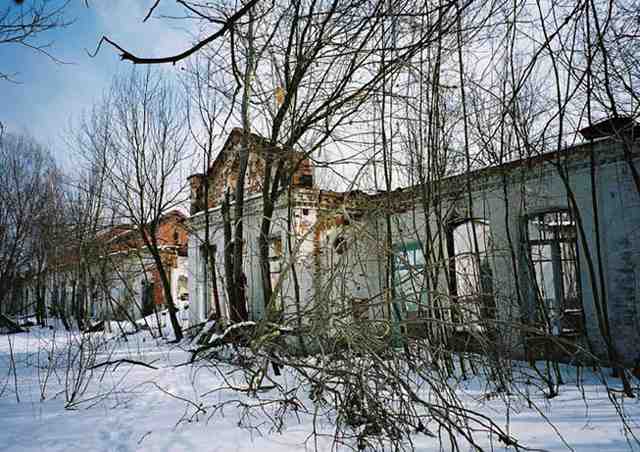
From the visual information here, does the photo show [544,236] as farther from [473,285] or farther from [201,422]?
[201,422]

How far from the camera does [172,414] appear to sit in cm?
453

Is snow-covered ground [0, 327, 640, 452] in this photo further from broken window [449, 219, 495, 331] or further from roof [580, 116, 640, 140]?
roof [580, 116, 640, 140]

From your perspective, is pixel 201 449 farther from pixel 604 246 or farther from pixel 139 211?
pixel 139 211

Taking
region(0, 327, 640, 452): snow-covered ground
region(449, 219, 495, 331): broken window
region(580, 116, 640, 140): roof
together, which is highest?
region(580, 116, 640, 140): roof

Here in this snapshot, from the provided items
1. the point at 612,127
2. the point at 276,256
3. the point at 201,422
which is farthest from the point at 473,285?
the point at 201,422

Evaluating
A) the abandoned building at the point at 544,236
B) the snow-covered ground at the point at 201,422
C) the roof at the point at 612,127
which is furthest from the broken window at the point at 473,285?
the roof at the point at 612,127

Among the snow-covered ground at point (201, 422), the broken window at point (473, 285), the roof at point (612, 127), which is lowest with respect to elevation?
the snow-covered ground at point (201, 422)

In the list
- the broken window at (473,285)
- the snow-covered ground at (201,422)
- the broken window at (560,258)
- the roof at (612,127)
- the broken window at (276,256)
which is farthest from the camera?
the broken window at (560,258)

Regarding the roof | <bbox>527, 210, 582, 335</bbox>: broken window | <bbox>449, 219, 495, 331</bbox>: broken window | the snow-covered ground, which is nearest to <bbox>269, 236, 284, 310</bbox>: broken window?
the snow-covered ground

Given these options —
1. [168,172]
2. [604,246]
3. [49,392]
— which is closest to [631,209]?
[604,246]

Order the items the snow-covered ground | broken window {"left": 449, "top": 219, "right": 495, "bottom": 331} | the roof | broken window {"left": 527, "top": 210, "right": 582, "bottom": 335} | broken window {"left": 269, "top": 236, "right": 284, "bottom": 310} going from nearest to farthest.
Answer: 1. broken window {"left": 449, "top": 219, "right": 495, "bottom": 331}
2. the snow-covered ground
3. the roof
4. broken window {"left": 269, "top": 236, "right": 284, "bottom": 310}
5. broken window {"left": 527, "top": 210, "right": 582, "bottom": 335}

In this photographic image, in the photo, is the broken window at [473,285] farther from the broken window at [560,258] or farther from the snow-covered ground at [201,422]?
the broken window at [560,258]

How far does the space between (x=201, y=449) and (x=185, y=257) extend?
16437 millimetres

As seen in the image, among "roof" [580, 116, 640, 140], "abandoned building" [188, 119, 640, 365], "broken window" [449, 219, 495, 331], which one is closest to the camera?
"broken window" [449, 219, 495, 331]
